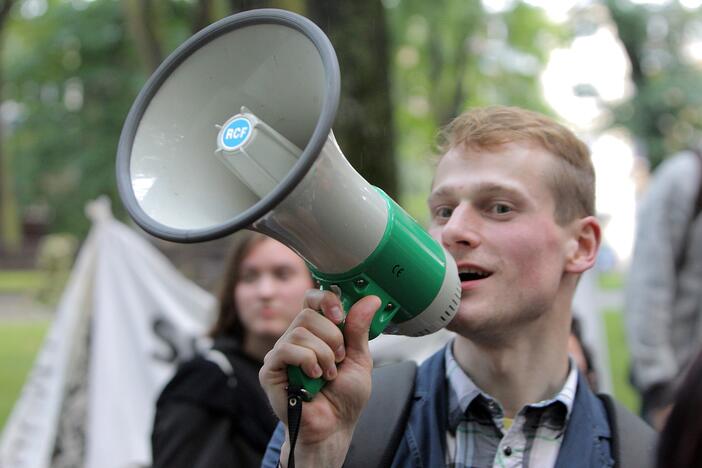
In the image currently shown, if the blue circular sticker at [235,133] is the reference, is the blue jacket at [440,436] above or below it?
below

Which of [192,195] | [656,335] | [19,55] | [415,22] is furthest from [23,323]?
[192,195]

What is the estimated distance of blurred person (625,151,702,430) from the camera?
12.6 ft

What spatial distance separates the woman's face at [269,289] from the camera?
349 centimetres

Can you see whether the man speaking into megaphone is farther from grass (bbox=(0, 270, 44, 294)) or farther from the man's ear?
grass (bbox=(0, 270, 44, 294))

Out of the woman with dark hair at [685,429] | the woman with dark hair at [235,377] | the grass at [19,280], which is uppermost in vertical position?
the woman with dark hair at [685,429]

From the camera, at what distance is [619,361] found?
12781 mm

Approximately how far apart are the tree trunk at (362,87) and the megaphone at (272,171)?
9.03 feet

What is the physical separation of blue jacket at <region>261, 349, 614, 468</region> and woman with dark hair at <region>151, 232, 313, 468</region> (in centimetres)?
126

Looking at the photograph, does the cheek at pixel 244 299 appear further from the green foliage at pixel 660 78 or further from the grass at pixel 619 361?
the green foliage at pixel 660 78

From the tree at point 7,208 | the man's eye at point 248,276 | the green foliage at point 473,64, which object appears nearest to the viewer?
the man's eye at point 248,276

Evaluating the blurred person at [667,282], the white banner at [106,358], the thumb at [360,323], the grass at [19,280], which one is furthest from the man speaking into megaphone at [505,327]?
the grass at [19,280]

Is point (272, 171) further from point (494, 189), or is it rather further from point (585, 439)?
point (585, 439)

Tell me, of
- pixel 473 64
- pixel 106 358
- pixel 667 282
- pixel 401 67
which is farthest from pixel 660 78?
pixel 106 358

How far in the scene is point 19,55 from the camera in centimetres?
1741
